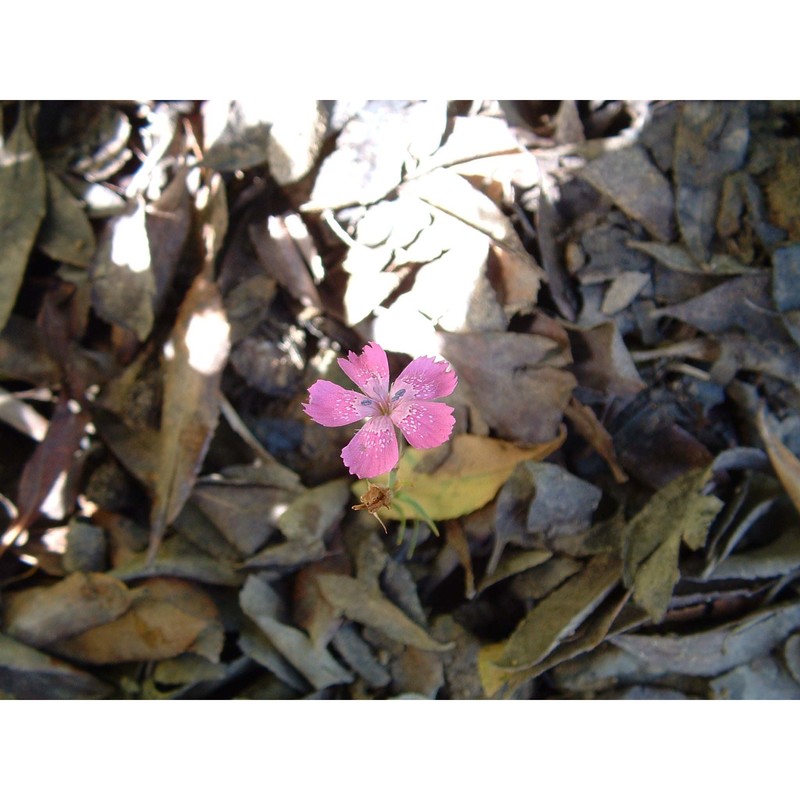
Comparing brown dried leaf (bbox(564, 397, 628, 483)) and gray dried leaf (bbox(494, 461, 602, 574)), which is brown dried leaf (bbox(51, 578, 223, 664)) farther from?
brown dried leaf (bbox(564, 397, 628, 483))

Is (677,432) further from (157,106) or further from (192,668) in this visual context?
(157,106)

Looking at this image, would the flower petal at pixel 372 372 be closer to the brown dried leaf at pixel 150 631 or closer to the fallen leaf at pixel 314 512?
the fallen leaf at pixel 314 512

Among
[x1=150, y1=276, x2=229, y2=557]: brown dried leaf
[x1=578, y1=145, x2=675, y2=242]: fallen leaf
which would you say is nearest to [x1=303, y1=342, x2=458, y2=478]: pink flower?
[x1=150, y1=276, x2=229, y2=557]: brown dried leaf

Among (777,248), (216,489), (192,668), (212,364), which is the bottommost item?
(192,668)

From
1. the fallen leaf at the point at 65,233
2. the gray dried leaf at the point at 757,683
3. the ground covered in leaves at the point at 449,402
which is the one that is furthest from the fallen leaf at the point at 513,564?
the fallen leaf at the point at 65,233

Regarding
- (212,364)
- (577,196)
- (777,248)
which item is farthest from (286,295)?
(777,248)

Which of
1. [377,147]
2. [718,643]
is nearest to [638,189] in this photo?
[377,147]

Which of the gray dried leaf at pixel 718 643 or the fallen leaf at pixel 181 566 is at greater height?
the fallen leaf at pixel 181 566

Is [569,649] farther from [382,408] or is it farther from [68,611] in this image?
[68,611]

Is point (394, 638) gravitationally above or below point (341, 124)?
below
